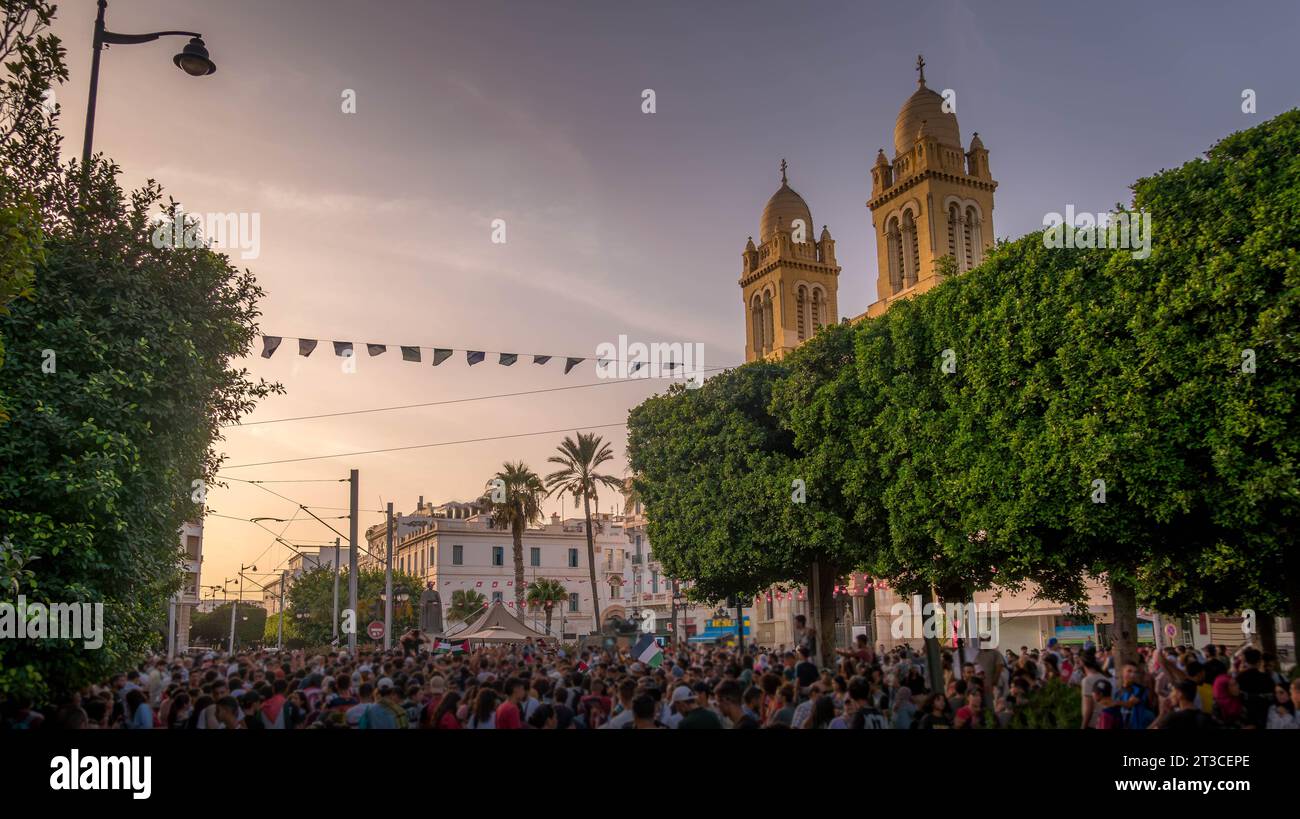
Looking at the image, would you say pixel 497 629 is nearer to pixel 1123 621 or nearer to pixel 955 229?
pixel 1123 621

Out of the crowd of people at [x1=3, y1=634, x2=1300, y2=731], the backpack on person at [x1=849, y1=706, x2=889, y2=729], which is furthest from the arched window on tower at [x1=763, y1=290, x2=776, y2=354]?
the backpack on person at [x1=849, y1=706, x2=889, y2=729]

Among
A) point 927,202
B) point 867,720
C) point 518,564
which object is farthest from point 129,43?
point 518,564

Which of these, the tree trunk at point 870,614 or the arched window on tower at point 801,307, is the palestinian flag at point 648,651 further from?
the arched window on tower at point 801,307

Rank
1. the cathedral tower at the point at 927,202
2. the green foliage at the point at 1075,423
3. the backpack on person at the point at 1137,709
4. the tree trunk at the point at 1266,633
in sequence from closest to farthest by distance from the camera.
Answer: the backpack on person at the point at 1137,709 → the green foliage at the point at 1075,423 → the tree trunk at the point at 1266,633 → the cathedral tower at the point at 927,202

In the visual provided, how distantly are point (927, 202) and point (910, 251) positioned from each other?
3.02m

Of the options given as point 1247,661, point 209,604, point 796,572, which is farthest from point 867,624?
point 209,604

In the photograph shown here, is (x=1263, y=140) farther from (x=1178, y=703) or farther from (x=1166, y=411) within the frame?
(x=1178, y=703)

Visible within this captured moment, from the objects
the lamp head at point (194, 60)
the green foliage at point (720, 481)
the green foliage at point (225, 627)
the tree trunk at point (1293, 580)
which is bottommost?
the green foliage at point (225, 627)

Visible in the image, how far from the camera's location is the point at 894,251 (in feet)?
189

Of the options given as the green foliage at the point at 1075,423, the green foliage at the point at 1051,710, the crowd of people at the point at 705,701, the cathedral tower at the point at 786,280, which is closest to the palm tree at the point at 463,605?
the cathedral tower at the point at 786,280

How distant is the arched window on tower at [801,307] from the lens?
6962 cm

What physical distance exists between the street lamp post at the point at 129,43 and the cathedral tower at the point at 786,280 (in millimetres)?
54384
